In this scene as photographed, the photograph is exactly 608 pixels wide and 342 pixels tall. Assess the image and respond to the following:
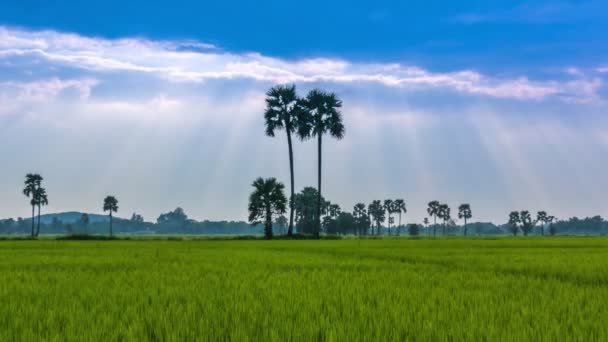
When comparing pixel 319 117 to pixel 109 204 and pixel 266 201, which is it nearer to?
pixel 266 201

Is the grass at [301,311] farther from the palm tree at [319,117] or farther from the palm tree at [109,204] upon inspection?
the palm tree at [109,204]

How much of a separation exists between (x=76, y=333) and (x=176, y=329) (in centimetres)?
83

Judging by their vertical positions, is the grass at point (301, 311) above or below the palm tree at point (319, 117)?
below

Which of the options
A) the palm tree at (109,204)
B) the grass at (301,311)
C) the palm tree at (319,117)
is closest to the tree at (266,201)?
the palm tree at (319,117)

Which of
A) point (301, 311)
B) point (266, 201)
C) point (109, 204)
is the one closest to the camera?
point (301, 311)

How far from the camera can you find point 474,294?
756cm

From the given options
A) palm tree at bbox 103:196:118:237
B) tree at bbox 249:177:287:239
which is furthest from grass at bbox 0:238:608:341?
palm tree at bbox 103:196:118:237

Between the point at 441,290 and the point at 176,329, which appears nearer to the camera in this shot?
the point at 176,329

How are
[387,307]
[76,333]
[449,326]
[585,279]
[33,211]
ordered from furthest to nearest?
[33,211]
[585,279]
[387,307]
[449,326]
[76,333]

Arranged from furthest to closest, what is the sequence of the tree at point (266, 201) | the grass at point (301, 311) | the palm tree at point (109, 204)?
the palm tree at point (109, 204) → the tree at point (266, 201) → the grass at point (301, 311)

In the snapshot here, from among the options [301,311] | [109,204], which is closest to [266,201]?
[301,311]

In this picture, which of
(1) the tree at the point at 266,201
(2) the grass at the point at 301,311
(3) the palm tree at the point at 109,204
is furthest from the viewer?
(3) the palm tree at the point at 109,204

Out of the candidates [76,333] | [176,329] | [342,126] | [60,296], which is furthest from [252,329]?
[342,126]

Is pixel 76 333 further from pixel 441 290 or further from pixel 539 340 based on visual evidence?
pixel 441 290
